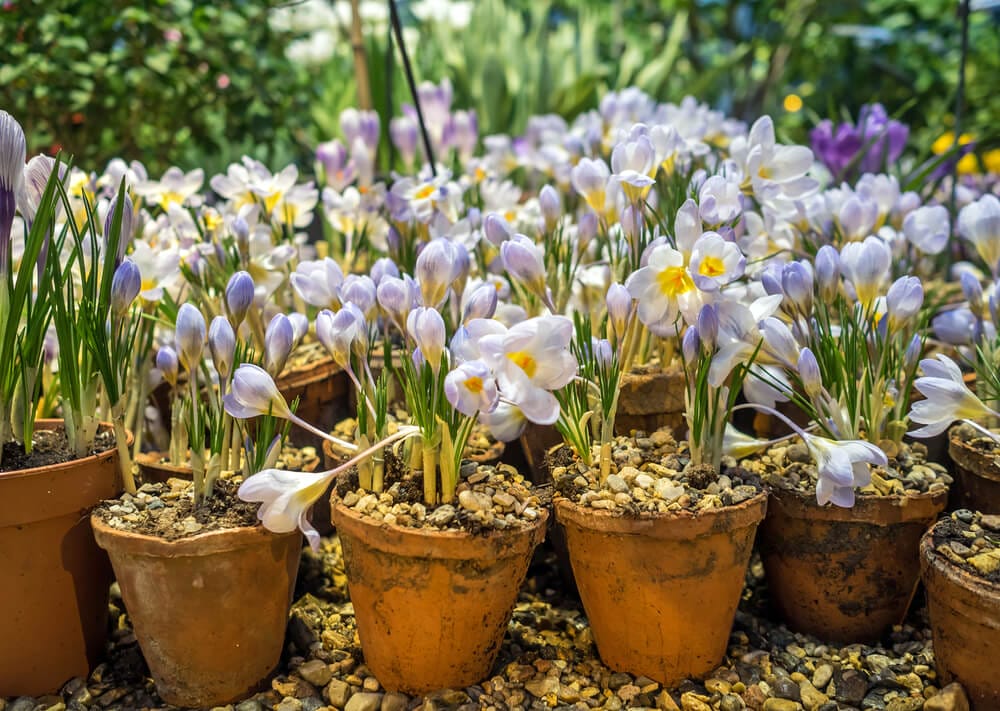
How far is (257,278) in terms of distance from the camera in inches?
76.6

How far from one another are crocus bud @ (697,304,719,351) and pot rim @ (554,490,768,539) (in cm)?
24

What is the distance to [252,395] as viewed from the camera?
1.28 m

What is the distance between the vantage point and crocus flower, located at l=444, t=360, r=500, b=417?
1157 mm

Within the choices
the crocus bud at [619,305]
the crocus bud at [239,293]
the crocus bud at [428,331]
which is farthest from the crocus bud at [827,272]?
the crocus bud at [239,293]

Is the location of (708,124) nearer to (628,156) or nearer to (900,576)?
(628,156)

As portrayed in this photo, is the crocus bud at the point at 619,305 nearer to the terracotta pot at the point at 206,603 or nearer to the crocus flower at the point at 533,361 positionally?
the crocus flower at the point at 533,361

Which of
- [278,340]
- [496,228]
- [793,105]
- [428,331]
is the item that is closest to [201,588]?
[278,340]

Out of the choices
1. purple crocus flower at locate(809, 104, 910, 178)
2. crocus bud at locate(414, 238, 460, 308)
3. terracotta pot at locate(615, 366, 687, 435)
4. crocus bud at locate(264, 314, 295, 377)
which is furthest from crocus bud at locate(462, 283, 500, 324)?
purple crocus flower at locate(809, 104, 910, 178)

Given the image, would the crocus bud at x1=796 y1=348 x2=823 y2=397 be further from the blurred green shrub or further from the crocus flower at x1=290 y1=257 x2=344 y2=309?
the blurred green shrub

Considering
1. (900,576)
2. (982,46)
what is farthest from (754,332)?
(982,46)

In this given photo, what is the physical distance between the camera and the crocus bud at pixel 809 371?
138cm

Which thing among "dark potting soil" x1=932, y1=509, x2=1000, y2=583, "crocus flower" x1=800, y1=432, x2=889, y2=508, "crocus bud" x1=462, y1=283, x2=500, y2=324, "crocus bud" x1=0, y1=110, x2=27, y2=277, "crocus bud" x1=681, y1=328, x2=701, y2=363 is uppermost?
"crocus bud" x1=0, y1=110, x2=27, y2=277

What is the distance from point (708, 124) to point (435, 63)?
1751 millimetres

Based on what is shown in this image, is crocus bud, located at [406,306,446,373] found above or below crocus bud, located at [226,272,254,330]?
below
